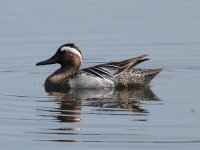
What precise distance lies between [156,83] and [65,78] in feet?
5.91

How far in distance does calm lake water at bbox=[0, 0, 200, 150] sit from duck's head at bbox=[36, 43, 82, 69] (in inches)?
22.3

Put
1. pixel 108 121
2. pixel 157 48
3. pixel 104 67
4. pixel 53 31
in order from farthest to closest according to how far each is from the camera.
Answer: pixel 53 31
pixel 157 48
pixel 104 67
pixel 108 121

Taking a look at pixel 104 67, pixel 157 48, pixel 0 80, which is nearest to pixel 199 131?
pixel 104 67

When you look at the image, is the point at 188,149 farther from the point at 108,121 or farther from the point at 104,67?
the point at 104,67

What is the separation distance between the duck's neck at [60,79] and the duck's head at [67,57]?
4.8 inches

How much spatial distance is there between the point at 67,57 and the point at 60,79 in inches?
21.2

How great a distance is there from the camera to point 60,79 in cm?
1817

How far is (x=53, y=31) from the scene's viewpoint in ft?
72.5

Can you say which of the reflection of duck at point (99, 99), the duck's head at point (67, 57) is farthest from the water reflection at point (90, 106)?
the duck's head at point (67, 57)

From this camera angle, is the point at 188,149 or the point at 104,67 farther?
the point at 104,67

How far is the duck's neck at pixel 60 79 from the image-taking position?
18.0 meters

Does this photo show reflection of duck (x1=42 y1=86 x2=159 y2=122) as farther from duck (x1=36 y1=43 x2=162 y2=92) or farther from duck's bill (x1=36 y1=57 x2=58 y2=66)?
duck's bill (x1=36 y1=57 x2=58 y2=66)

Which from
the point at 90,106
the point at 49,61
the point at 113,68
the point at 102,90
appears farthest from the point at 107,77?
the point at 90,106

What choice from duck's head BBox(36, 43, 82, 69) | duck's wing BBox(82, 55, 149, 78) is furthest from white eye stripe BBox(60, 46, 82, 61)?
duck's wing BBox(82, 55, 149, 78)
